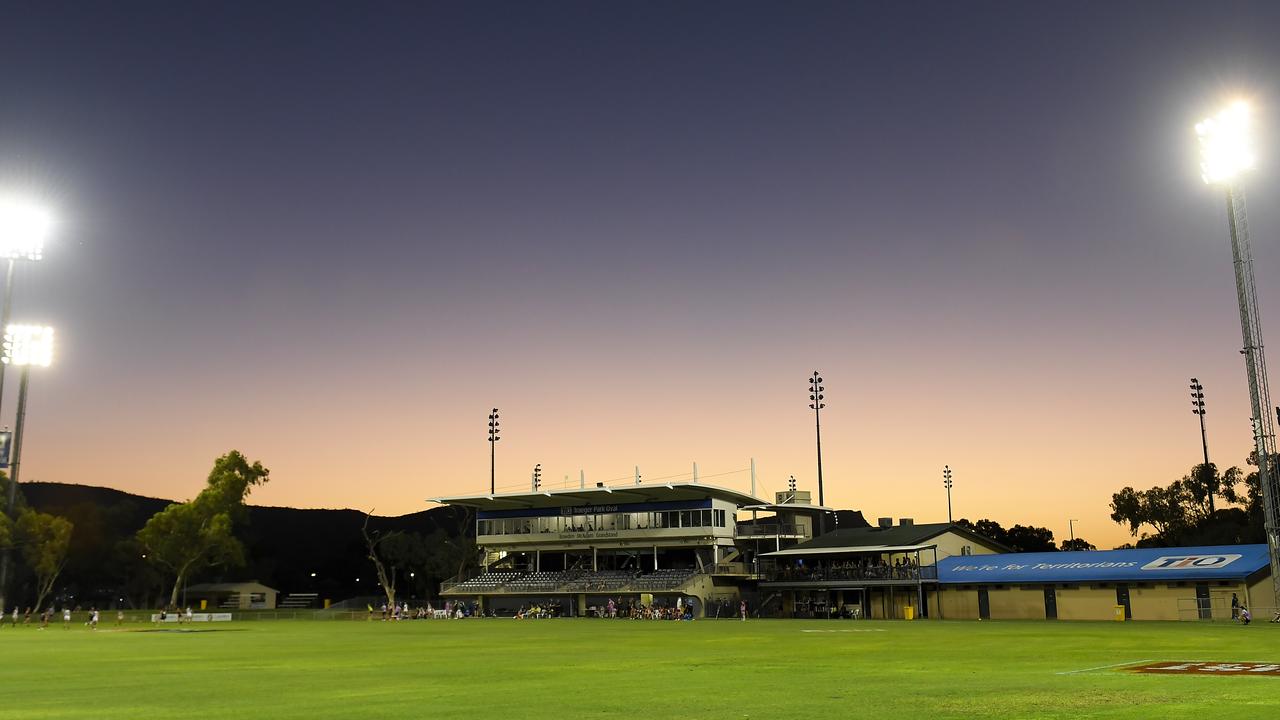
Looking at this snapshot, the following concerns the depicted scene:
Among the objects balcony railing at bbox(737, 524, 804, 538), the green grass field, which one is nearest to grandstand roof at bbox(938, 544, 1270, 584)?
balcony railing at bbox(737, 524, 804, 538)

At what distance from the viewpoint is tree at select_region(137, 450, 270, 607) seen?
96.3 m

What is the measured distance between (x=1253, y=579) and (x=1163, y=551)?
8.13 m

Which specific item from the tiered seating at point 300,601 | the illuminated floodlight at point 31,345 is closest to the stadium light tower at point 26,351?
the illuminated floodlight at point 31,345

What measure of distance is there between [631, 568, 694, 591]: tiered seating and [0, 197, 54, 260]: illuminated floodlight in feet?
161

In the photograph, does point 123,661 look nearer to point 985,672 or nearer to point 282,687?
point 282,687

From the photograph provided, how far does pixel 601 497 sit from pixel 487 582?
1296 centimetres

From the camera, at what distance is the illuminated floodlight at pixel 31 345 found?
6184cm

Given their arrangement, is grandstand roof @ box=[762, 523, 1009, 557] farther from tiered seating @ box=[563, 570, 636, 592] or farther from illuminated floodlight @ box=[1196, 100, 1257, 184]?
illuminated floodlight @ box=[1196, 100, 1257, 184]

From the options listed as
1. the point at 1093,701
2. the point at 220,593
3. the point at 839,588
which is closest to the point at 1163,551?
the point at 839,588

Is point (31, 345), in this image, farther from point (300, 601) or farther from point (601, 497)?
point (300, 601)

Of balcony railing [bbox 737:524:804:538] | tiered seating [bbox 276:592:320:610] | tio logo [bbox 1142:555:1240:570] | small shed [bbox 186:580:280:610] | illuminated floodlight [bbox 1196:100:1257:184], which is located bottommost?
tiered seating [bbox 276:592:320:610]

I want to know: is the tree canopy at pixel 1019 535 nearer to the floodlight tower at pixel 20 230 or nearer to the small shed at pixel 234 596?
the small shed at pixel 234 596

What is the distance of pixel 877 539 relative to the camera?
272 ft

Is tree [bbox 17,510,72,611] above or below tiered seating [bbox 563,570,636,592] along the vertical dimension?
above
